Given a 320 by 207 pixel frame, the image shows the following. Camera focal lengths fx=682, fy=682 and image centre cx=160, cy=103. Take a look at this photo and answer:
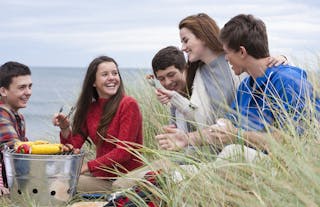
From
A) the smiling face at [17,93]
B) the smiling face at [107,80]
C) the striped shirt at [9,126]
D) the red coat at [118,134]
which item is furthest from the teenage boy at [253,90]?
the smiling face at [17,93]

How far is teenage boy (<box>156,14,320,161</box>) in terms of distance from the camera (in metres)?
3.49

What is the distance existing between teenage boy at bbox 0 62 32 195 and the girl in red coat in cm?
32

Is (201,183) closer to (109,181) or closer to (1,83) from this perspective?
(109,181)

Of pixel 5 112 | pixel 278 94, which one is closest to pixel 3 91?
pixel 5 112

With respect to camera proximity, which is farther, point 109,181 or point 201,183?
point 109,181

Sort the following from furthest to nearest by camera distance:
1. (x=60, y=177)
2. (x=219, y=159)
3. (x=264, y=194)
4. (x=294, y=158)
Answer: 1. (x=60, y=177)
2. (x=219, y=159)
3. (x=264, y=194)
4. (x=294, y=158)

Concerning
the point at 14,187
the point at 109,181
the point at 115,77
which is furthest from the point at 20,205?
the point at 115,77

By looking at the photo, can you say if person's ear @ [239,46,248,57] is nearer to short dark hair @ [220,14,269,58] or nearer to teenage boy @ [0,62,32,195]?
short dark hair @ [220,14,269,58]

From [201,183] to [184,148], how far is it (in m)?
0.60

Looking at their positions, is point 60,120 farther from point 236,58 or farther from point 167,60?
point 236,58

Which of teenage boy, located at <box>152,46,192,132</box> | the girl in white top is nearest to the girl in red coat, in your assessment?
teenage boy, located at <box>152,46,192,132</box>

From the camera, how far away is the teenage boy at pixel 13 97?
4.69m

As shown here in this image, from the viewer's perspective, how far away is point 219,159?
3271mm

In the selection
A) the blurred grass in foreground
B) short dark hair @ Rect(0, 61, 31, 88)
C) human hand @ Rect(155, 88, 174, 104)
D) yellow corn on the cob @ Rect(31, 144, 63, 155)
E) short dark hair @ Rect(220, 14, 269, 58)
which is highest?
short dark hair @ Rect(220, 14, 269, 58)
